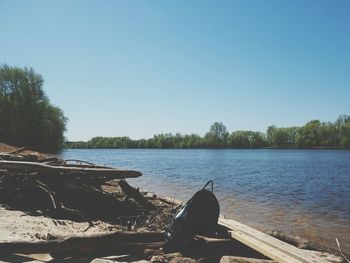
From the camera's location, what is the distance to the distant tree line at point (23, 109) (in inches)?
1984

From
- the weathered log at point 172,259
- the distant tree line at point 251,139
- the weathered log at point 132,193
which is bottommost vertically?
the weathered log at point 172,259

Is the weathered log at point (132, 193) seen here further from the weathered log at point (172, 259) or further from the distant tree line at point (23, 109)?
the distant tree line at point (23, 109)

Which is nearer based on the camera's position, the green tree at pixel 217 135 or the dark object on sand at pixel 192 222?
the dark object on sand at pixel 192 222

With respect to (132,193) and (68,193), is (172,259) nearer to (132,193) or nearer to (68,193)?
(132,193)

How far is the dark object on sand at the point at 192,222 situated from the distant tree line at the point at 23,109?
49.0 meters

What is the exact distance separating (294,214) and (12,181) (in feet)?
31.5

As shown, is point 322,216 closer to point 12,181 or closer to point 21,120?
point 12,181

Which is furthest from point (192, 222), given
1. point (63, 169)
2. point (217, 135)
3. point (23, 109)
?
point (217, 135)

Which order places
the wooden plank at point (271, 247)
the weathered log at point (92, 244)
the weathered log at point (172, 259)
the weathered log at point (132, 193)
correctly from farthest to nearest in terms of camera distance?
1. the weathered log at point (132, 193)
2. the weathered log at point (172, 259)
3. the weathered log at point (92, 244)
4. the wooden plank at point (271, 247)

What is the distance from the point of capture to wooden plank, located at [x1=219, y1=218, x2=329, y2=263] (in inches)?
→ 184

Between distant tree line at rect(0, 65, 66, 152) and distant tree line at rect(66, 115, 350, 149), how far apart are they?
201 feet

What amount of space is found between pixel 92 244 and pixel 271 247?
8.95ft

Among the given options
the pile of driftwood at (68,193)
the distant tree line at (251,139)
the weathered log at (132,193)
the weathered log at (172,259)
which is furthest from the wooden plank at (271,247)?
the distant tree line at (251,139)

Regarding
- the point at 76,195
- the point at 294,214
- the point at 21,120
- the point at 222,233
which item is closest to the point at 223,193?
the point at 294,214
